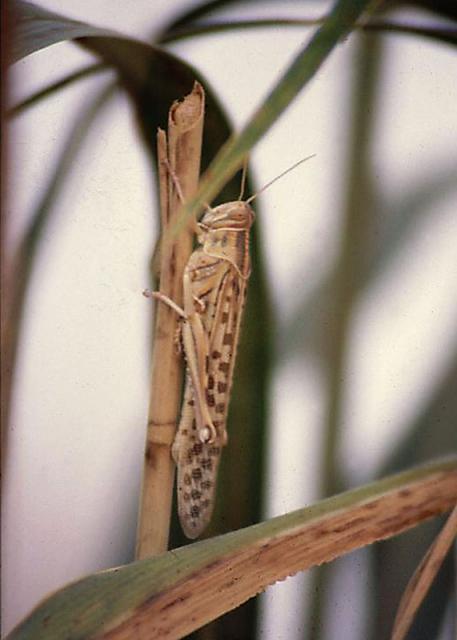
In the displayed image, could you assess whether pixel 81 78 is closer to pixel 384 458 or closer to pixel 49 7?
pixel 49 7

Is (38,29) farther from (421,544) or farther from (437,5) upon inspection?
(421,544)

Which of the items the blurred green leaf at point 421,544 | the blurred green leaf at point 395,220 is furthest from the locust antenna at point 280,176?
the blurred green leaf at point 421,544

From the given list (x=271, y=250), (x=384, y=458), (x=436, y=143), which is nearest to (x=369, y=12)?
(x=436, y=143)

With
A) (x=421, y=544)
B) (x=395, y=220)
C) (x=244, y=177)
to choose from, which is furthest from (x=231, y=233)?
(x=421, y=544)

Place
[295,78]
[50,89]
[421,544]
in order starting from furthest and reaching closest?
[50,89] < [421,544] < [295,78]

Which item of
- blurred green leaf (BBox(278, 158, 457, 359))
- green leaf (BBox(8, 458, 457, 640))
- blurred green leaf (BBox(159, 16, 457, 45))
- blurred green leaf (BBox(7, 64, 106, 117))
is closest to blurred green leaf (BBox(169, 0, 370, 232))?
blurred green leaf (BBox(159, 16, 457, 45))

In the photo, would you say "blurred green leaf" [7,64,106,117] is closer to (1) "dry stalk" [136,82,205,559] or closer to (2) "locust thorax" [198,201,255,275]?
(1) "dry stalk" [136,82,205,559]

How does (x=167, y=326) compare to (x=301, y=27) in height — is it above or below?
below
